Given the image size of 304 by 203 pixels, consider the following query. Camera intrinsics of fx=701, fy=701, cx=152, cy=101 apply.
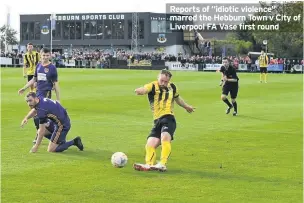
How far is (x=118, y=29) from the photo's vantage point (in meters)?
A: 106

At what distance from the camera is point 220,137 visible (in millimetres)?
17156

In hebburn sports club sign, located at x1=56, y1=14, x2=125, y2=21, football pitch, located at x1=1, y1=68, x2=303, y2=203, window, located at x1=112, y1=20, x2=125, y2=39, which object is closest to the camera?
football pitch, located at x1=1, y1=68, x2=303, y2=203

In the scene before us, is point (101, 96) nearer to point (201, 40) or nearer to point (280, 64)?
point (280, 64)

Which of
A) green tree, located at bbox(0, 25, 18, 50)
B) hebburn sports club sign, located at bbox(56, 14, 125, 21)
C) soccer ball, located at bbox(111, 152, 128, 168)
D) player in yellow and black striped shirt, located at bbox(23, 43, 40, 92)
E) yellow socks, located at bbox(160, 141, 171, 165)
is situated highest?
hebburn sports club sign, located at bbox(56, 14, 125, 21)

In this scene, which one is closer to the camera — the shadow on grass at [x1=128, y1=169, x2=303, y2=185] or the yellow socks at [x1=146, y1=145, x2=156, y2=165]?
the shadow on grass at [x1=128, y1=169, x2=303, y2=185]

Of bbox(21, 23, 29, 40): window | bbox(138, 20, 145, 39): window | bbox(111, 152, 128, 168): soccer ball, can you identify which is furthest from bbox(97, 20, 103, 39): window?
bbox(111, 152, 128, 168): soccer ball

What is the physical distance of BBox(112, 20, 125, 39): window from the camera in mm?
105688

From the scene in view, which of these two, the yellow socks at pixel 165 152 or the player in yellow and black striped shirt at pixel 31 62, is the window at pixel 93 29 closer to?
the player in yellow and black striped shirt at pixel 31 62

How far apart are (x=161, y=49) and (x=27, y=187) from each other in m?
94.4

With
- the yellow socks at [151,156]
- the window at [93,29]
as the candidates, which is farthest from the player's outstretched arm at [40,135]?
the window at [93,29]

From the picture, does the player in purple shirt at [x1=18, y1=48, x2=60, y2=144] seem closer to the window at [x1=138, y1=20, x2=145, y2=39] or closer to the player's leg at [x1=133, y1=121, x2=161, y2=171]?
the player's leg at [x1=133, y1=121, x2=161, y2=171]

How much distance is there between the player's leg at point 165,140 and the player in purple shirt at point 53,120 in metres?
2.58

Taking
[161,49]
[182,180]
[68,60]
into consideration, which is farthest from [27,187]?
[161,49]

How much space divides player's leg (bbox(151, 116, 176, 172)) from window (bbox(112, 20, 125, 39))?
9324cm
